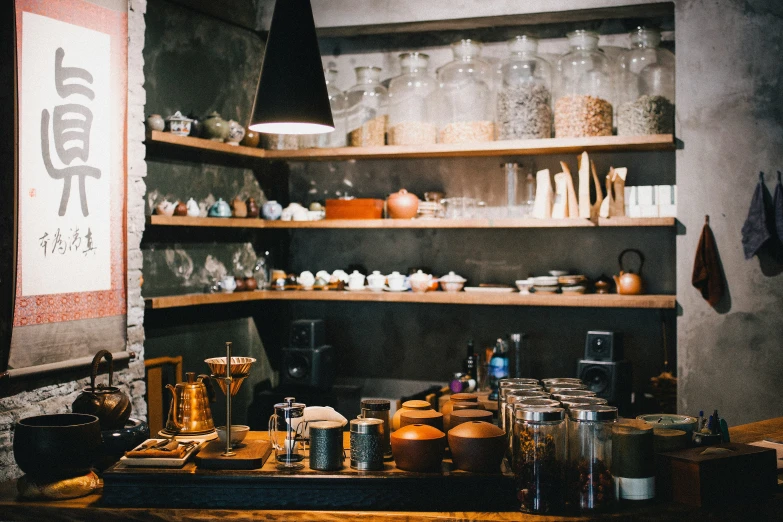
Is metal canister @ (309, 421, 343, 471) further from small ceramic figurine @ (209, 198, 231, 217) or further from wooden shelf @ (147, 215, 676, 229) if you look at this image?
small ceramic figurine @ (209, 198, 231, 217)

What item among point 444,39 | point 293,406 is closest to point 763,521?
point 293,406

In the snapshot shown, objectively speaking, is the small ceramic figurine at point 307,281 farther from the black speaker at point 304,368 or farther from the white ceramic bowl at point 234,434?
the white ceramic bowl at point 234,434

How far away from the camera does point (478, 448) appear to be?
2.11 metres

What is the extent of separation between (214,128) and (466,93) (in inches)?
61.0

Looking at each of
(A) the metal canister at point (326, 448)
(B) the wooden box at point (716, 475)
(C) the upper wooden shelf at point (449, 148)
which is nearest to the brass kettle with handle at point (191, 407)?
(A) the metal canister at point (326, 448)

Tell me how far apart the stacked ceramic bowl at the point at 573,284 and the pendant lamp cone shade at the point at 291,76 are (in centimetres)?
224

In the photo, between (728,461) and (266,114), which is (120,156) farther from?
(728,461)

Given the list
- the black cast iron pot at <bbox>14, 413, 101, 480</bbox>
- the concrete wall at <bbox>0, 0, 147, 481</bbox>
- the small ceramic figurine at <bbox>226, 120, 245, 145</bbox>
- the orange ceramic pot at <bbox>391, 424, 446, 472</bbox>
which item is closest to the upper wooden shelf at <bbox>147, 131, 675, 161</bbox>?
the small ceramic figurine at <bbox>226, 120, 245, 145</bbox>

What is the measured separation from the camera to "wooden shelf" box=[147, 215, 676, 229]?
4.07m

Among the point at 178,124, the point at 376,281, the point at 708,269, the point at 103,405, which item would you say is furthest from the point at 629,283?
the point at 103,405

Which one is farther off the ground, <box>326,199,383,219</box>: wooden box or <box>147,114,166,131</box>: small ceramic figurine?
<box>147,114,166,131</box>: small ceramic figurine

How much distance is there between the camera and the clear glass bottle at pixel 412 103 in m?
4.54

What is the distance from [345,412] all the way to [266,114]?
8.72ft

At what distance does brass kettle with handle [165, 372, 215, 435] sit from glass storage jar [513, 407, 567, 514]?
1.07m
